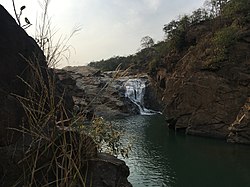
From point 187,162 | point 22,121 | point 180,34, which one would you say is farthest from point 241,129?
point 22,121

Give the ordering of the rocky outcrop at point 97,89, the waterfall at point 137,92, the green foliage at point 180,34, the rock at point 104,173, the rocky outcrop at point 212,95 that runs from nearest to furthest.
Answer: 1. the rock at point 104,173
2. the rocky outcrop at point 212,95
3. the green foliage at point 180,34
4. the rocky outcrop at point 97,89
5. the waterfall at point 137,92

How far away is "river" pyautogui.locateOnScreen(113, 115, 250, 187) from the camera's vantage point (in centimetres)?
1237

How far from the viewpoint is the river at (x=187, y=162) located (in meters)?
12.4

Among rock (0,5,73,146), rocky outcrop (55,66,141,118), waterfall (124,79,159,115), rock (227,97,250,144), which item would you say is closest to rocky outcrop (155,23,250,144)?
rock (227,97,250,144)

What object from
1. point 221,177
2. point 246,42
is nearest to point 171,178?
point 221,177

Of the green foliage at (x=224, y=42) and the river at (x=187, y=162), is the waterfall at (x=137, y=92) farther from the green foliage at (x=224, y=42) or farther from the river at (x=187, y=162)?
the green foliage at (x=224, y=42)

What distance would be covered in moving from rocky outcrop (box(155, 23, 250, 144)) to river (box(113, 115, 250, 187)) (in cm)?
115

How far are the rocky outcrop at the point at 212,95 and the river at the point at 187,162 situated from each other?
1.15 m

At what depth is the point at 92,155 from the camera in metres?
4.08

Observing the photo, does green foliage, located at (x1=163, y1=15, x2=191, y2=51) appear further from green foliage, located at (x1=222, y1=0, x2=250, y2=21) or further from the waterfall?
the waterfall

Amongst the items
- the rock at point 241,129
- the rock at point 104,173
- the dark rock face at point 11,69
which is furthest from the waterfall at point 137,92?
the dark rock face at point 11,69

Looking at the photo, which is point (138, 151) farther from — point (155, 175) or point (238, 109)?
point (238, 109)

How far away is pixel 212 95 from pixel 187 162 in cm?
741

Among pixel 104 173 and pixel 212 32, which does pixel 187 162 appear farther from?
pixel 212 32
